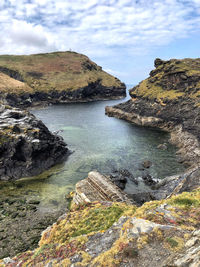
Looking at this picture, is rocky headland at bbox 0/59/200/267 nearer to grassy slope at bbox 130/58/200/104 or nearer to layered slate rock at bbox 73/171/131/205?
layered slate rock at bbox 73/171/131/205

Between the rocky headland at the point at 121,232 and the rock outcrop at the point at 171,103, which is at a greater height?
the rock outcrop at the point at 171,103

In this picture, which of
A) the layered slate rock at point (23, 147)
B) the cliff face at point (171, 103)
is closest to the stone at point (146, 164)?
the cliff face at point (171, 103)

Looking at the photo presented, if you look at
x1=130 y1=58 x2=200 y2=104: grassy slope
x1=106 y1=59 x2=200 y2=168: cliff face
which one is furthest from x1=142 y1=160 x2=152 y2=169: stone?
x1=130 y1=58 x2=200 y2=104: grassy slope

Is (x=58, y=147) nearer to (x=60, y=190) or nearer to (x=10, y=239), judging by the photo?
(x=60, y=190)

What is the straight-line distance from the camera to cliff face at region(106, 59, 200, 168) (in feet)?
247

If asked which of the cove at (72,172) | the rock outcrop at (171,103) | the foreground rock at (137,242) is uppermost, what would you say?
the rock outcrop at (171,103)

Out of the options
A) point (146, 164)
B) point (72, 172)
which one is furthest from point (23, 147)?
point (146, 164)

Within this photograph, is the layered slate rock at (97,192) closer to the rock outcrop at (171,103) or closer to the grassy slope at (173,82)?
the rock outcrop at (171,103)

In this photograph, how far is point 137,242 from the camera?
11922 mm

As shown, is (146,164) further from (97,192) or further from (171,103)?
(171,103)

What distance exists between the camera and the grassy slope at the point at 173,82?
97.1m

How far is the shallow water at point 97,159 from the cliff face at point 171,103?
7.62 m

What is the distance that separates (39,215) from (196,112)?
239ft

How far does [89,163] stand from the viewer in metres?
53.5
